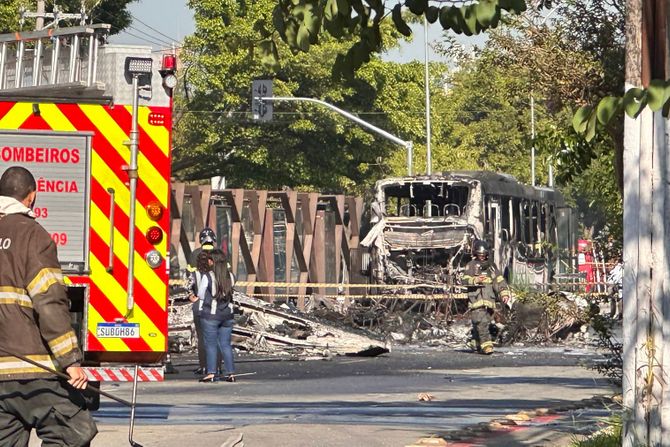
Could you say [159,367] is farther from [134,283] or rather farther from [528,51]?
[528,51]

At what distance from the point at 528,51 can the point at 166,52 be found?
399cm

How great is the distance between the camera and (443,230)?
33.2 metres

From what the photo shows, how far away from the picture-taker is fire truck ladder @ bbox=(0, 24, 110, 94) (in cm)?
1108

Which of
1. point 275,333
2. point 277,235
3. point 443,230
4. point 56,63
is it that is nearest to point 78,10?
point 277,235

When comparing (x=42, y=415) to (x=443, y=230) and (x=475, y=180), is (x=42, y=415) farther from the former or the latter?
(x=475, y=180)

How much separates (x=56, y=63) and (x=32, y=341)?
3918 millimetres

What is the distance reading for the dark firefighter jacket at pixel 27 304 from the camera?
7586mm

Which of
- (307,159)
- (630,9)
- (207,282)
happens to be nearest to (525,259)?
(307,159)

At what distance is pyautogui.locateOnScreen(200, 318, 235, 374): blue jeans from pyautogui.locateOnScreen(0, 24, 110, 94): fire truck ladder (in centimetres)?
773

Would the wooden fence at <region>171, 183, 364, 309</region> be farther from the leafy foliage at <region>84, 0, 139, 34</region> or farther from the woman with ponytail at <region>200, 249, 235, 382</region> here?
the woman with ponytail at <region>200, 249, 235, 382</region>

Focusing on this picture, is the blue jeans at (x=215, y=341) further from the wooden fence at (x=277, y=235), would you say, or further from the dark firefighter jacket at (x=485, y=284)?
the wooden fence at (x=277, y=235)

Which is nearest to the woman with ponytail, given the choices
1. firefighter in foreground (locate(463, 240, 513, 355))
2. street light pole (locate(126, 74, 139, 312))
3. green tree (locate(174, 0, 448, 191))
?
firefighter in foreground (locate(463, 240, 513, 355))

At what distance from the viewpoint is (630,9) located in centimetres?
841

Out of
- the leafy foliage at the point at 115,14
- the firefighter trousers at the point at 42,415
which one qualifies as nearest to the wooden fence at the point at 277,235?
the leafy foliage at the point at 115,14
